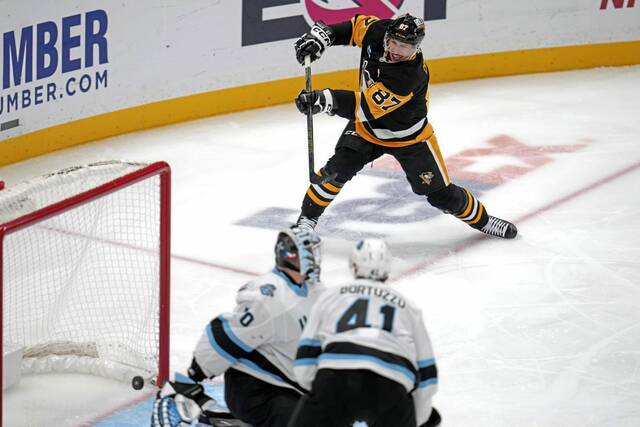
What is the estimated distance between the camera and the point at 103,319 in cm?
439

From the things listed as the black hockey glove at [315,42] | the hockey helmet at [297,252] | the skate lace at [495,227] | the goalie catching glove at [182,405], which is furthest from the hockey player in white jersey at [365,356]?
the skate lace at [495,227]

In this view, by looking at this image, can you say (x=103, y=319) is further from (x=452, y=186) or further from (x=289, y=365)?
(x=452, y=186)

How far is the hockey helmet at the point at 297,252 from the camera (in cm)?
320

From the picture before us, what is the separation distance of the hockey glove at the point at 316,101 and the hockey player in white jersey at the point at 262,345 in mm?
2042

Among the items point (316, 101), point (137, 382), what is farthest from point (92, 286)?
point (316, 101)

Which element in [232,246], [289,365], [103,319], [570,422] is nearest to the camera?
[289,365]

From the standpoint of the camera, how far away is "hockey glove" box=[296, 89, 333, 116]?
5.27 m

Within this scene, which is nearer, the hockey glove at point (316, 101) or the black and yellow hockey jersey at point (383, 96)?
the black and yellow hockey jersey at point (383, 96)

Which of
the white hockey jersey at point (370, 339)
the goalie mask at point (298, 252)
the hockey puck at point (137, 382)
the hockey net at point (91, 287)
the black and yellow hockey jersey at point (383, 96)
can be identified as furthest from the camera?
the black and yellow hockey jersey at point (383, 96)

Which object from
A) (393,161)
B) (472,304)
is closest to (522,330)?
(472,304)

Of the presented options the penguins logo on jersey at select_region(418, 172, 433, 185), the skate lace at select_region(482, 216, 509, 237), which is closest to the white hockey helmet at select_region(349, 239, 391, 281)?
the penguins logo on jersey at select_region(418, 172, 433, 185)

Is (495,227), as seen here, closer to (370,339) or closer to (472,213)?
(472,213)

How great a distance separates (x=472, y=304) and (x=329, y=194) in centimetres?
80

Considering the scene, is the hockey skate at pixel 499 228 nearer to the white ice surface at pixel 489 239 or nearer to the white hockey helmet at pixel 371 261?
the white ice surface at pixel 489 239
